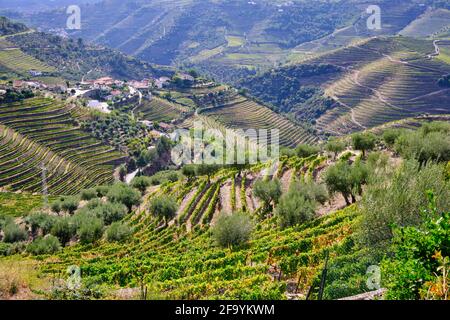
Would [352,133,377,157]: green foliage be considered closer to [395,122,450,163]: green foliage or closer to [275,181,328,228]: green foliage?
[395,122,450,163]: green foliage

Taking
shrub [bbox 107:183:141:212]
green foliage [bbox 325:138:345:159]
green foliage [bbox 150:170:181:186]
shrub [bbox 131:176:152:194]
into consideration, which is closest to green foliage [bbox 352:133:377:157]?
green foliage [bbox 325:138:345:159]

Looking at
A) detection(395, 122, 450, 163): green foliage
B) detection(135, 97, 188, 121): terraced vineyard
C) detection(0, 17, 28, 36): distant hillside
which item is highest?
detection(0, 17, 28, 36): distant hillside

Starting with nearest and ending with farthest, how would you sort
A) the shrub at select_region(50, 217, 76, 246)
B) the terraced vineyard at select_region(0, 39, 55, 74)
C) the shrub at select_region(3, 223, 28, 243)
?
the shrub at select_region(50, 217, 76, 246) < the shrub at select_region(3, 223, 28, 243) < the terraced vineyard at select_region(0, 39, 55, 74)

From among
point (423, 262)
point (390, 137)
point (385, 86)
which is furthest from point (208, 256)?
point (385, 86)
